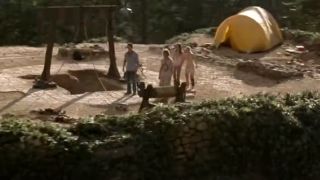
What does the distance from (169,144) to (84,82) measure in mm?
7452

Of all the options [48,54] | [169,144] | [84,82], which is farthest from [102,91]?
[169,144]

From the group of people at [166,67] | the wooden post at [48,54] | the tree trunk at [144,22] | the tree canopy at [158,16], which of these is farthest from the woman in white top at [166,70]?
the tree trunk at [144,22]

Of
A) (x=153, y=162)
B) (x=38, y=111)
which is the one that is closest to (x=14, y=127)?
(x=153, y=162)

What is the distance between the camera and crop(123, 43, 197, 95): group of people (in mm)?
15891

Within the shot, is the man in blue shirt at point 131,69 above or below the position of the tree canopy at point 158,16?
above

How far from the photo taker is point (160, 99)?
50.5 ft

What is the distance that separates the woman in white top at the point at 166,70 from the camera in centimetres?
1584

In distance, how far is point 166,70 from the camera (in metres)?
15.9

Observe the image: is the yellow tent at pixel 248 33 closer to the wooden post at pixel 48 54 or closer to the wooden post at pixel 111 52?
the wooden post at pixel 111 52

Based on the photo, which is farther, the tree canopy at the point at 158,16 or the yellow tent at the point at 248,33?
the tree canopy at the point at 158,16

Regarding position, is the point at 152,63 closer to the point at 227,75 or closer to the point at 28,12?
the point at 227,75

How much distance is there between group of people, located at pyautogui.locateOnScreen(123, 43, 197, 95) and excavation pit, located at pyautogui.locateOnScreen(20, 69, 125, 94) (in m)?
1.06

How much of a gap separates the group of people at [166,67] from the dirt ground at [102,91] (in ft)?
1.33

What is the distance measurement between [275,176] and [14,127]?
181 inches
